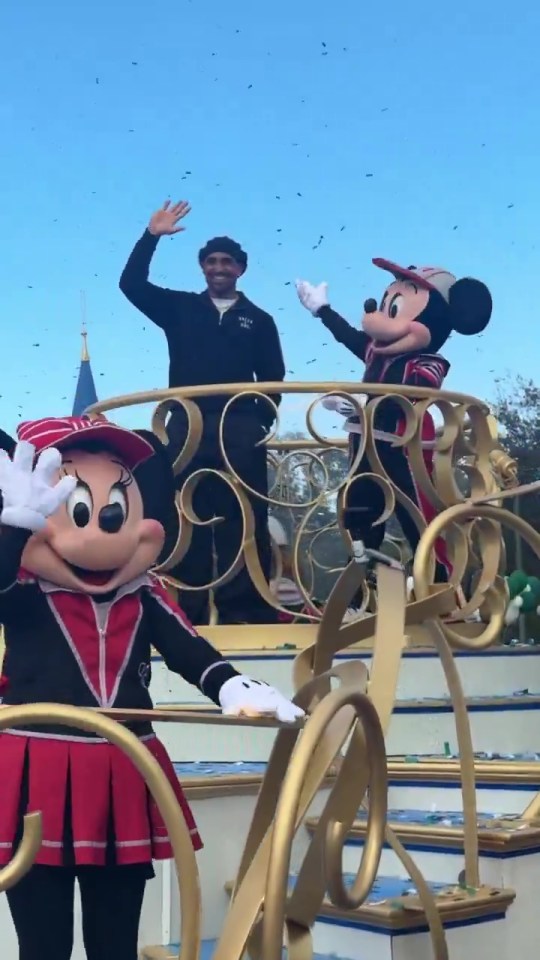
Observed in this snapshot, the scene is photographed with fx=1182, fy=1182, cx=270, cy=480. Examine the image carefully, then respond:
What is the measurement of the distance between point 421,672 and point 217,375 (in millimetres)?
1451

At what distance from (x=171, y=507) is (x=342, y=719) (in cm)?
77

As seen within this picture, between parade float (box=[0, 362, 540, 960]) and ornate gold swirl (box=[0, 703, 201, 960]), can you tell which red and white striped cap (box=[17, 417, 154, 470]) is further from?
ornate gold swirl (box=[0, 703, 201, 960])

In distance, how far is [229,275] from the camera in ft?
15.3

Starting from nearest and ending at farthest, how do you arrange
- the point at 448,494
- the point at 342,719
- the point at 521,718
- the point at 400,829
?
the point at 342,719, the point at 400,829, the point at 521,718, the point at 448,494

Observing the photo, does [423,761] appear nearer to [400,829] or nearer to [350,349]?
[400,829]

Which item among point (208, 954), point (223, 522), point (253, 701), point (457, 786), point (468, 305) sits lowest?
point (208, 954)

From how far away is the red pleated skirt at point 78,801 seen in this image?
1.95 metres

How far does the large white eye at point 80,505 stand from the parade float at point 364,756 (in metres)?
0.37

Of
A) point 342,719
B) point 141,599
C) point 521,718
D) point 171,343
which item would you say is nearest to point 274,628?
point 521,718

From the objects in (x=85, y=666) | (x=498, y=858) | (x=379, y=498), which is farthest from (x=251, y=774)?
(x=379, y=498)

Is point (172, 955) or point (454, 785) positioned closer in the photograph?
point (172, 955)

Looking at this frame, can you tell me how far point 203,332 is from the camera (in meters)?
4.58

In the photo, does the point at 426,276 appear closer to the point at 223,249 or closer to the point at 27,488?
the point at 223,249

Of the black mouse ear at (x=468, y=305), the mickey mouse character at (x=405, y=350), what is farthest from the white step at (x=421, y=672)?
the black mouse ear at (x=468, y=305)
